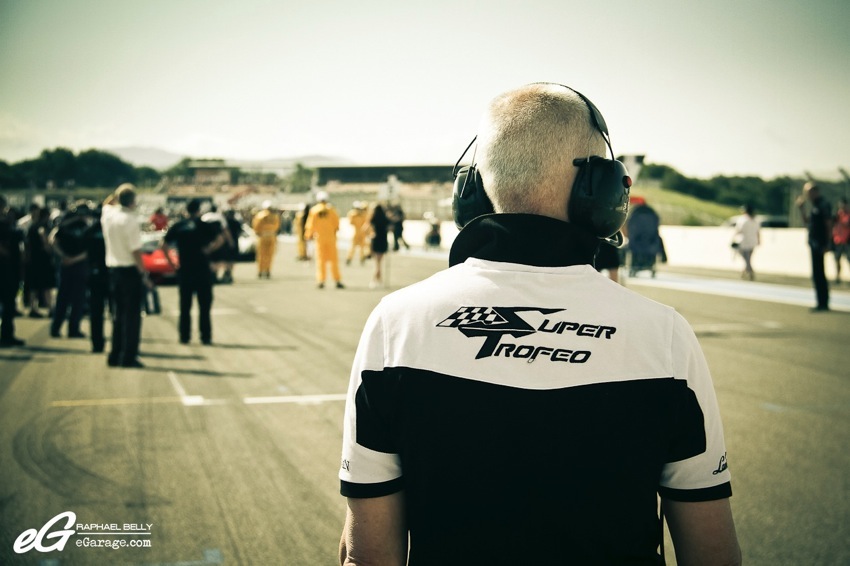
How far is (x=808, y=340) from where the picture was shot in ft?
35.6

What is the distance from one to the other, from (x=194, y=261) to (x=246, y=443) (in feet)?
17.0

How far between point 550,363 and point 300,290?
16.9m

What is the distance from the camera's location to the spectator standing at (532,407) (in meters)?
1.49

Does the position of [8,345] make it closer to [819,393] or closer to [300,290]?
[300,290]

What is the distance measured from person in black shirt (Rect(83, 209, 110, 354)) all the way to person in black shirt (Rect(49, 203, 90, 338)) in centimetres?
117

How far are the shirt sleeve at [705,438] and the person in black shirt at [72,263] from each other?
10546mm

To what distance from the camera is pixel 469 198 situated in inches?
72.6

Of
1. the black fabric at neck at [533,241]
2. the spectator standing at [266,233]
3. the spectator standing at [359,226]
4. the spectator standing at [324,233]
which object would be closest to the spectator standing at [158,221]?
the spectator standing at [266,233]

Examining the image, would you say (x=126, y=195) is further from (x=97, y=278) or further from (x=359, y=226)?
(x=359, y=226)

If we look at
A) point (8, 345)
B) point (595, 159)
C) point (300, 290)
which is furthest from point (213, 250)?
point (595, 159)

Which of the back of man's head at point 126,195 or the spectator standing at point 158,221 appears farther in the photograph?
the spectator standing at point 158,221

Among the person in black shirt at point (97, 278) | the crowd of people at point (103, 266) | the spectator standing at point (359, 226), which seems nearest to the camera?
the crowd of people at point (103, 266)

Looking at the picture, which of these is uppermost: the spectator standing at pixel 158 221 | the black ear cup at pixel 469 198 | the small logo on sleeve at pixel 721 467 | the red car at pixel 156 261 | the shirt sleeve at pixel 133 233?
the black ear cup at pixel 469 198

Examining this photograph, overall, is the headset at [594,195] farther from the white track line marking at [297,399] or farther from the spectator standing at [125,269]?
the spectator standing at [125,269]
